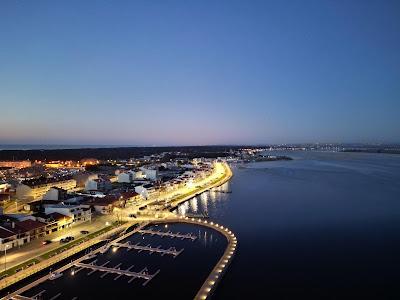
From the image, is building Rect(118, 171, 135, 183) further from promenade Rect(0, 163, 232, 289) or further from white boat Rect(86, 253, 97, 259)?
white boat Rect(86, 253, 97, 259)

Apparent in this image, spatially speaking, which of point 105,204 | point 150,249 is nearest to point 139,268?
point 150,249

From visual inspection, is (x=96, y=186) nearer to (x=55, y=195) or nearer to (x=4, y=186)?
(x=55, y=195)

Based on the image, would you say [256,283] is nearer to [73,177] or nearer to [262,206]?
[262,206]

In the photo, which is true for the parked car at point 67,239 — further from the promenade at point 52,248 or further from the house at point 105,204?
the house at point 105,204

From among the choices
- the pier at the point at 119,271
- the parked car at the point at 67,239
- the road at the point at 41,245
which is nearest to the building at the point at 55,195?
the road at the point at 41,245

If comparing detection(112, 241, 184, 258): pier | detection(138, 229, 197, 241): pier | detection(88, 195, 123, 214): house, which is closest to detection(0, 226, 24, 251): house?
detection(112, 241, 184, 258): pier

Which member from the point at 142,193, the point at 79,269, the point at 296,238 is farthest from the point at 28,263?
the point at 142,193
